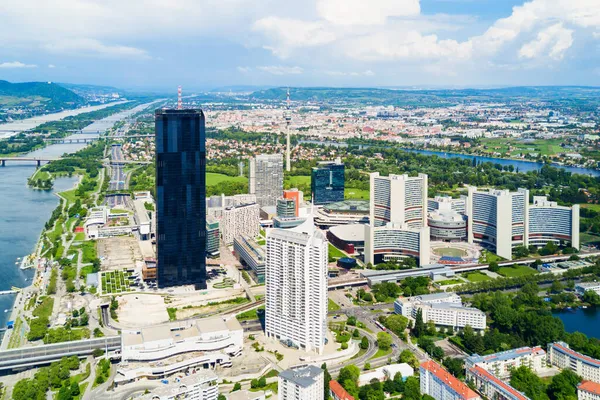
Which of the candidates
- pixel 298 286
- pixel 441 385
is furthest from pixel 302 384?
pixel 298 286

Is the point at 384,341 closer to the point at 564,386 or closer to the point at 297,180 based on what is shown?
the point at 564,386

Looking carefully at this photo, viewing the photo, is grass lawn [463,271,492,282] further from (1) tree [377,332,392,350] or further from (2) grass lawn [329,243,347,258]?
(1) tree [377,332,392,350]

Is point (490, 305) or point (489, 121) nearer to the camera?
point (490, 305)

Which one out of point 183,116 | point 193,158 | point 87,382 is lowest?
point 87,382

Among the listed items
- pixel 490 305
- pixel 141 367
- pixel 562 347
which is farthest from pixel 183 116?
pixel 562 347

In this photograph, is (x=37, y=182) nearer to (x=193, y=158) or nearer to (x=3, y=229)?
(x=3, y=229)

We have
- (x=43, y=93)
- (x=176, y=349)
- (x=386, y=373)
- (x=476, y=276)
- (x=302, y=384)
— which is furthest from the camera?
(x=43, y=93)
